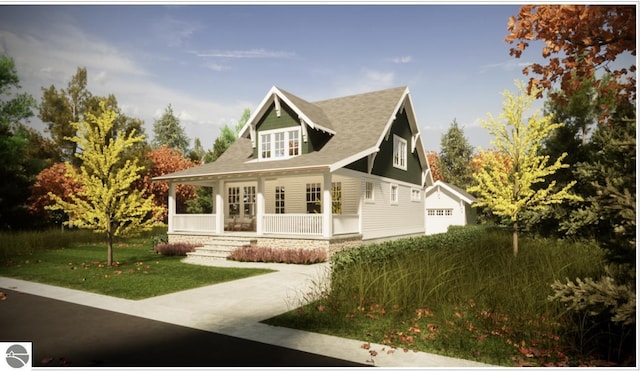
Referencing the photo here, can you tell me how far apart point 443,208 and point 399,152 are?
42.1 feet

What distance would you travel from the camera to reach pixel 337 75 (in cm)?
1101

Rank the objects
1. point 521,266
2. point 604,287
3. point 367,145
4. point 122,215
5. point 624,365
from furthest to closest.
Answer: point 367,145
point 122,215
point 521,266
point 624,365
point 604,287

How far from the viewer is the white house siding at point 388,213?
19.5 m

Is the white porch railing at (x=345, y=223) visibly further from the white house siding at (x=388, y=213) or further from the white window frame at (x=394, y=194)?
the white window frame at (x=394, y=194)

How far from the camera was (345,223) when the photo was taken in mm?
17516

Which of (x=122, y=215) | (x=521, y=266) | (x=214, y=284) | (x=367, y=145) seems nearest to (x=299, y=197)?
(x=367, y=145)

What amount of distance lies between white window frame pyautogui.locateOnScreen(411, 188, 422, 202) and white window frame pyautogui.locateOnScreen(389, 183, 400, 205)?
2922mm

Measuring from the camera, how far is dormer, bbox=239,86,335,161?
1972 cm

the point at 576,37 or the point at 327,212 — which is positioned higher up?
the point at 576,37

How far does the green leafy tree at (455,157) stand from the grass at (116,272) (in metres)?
44.5

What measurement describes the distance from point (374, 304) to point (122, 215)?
34.4ft

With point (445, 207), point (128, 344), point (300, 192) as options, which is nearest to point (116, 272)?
point (128, 344)

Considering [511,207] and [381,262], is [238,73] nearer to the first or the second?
[381,262]

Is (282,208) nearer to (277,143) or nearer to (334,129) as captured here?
(277,143)
